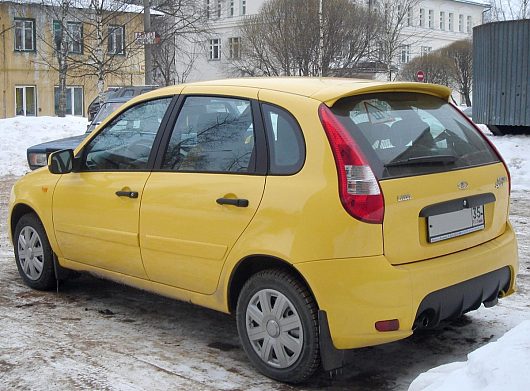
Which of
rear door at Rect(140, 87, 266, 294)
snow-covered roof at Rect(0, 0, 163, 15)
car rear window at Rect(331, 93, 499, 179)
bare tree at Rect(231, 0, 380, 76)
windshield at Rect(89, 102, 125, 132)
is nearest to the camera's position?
car rear window at Rect(331, 93, 499, 179)

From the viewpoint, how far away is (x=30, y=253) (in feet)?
19.8

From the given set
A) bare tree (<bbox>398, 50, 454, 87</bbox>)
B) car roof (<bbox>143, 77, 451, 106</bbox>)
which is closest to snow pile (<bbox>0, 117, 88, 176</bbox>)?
car roof (<bbox>143, 77, 451, 106</bbox>)

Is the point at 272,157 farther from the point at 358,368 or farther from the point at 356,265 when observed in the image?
the point at 358,368

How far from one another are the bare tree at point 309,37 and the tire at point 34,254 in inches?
1074

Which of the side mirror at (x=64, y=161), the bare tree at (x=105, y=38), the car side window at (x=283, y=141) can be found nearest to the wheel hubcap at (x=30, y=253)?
the side mirror at (x=64, y=161)

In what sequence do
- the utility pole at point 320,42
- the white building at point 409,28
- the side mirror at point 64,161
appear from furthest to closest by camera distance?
the white building at point 409,28, the utility pole at point 320,42, the side mirror at point 64,161

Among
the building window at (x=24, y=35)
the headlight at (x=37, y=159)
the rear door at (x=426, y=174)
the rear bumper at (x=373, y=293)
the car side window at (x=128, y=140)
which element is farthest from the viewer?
the building window at (x=24, y=35)

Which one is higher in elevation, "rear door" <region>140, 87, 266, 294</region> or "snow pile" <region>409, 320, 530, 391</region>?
"rear door" <region>140, 87, 266, 294</region>

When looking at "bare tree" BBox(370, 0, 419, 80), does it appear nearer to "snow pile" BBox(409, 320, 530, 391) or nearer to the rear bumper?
the rear bumper

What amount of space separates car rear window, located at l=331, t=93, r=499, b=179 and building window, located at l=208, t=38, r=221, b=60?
198ft

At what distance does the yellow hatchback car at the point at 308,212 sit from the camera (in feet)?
12.5

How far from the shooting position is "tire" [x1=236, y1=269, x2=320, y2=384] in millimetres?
3945

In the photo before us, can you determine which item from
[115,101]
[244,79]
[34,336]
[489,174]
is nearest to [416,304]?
[489,174]

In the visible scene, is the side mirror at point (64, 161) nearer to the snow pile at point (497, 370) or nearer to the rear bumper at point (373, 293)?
the rear bumper at point (373, 293)
